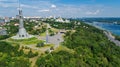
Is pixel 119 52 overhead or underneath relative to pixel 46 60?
underneath

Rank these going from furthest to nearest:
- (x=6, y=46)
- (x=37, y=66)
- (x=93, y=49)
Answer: (x=93, y=49), (x=6, y=46), (x=37, y=66)

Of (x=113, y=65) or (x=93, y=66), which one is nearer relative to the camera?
(x=93, y=66)

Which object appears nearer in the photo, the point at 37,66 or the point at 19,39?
the point at 37,66

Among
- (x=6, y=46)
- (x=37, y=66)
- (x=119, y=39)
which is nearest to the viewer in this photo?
(x=37, y=66)

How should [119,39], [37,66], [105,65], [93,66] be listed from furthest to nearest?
[119,39]
[105,65]
[93,66]
[37,66]

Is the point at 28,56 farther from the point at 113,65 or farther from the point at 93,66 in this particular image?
the point at 113,65

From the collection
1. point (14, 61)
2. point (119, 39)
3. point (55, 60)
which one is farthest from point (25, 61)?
point (119, 39)

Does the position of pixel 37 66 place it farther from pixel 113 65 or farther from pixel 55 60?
pixel 113 65

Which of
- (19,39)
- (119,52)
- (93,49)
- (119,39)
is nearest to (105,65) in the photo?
(93,49)

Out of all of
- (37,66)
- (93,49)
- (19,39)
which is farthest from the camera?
(19,39)
